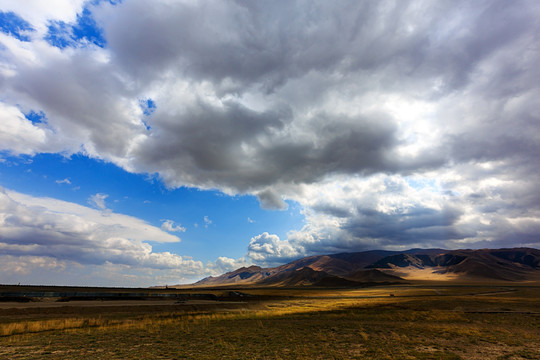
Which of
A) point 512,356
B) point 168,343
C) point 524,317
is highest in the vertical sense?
point 168,343

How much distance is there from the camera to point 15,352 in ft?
58.4

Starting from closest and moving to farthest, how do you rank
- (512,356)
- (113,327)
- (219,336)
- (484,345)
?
1. (512,356)
2. (484,345)
3. (219,336)
4. (113,327)

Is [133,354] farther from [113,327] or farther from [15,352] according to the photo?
[113,327]

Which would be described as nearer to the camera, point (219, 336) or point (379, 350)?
point (379, 350)

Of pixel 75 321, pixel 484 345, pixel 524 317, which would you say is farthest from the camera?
pixel 524 317

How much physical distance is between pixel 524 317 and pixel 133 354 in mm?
42841

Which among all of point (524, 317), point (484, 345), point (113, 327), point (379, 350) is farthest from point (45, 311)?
point (524, 317)

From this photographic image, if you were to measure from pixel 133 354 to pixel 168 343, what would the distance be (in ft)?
11.8

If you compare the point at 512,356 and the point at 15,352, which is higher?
the point at 15,352

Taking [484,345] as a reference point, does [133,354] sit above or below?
above

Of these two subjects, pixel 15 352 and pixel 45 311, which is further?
pixel 45 311

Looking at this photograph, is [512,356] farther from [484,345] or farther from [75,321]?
[75,321]

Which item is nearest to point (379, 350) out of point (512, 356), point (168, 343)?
point (512, 356)

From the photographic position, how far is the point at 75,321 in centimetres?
3122
